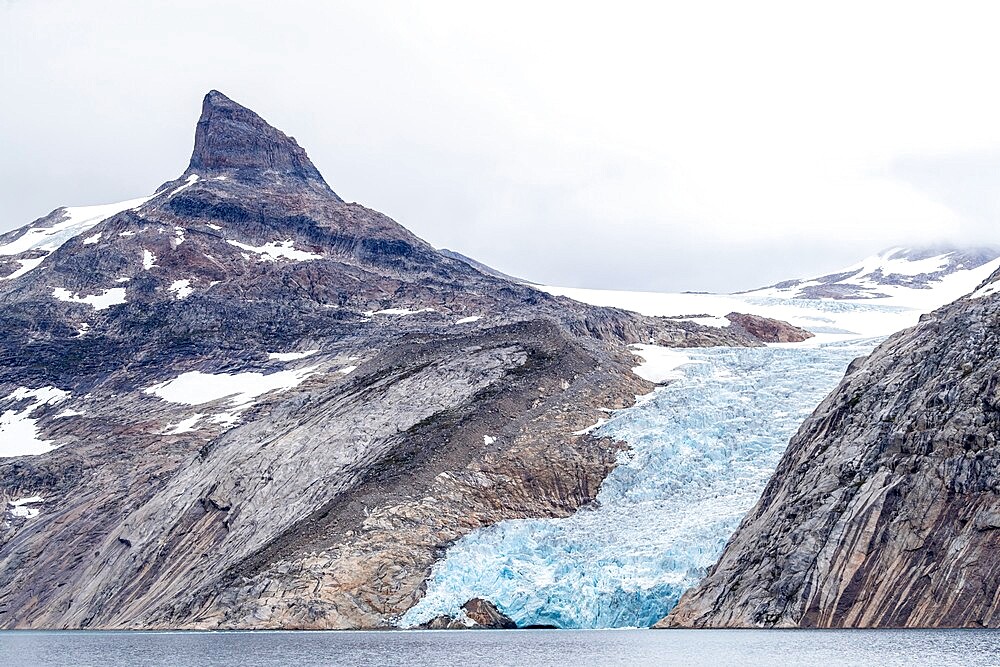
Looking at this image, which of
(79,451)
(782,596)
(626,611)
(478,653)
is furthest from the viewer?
(79,451)

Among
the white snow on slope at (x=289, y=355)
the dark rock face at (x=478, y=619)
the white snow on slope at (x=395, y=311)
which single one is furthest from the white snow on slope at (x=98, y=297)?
the dark rock face at (x=478, y=619)

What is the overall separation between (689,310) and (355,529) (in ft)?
376

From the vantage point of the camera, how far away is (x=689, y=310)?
18612 cm

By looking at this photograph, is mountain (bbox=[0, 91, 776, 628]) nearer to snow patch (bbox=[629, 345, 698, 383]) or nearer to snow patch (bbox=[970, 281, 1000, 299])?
snow patch (bbox=[629, 345, 698, 383])

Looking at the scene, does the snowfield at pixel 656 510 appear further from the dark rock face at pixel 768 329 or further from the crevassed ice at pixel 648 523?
the dark rock face at pixel 768 329

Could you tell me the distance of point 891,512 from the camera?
59688 millimetres

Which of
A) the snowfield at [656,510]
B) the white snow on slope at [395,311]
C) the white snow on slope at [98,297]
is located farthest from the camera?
the white snow on slope at [98,297]

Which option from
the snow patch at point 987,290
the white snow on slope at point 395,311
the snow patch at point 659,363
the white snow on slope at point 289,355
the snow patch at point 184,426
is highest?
the white snow on slope at point 395,311

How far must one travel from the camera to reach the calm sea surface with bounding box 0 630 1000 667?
47531 mm

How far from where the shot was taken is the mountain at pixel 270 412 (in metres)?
80.4

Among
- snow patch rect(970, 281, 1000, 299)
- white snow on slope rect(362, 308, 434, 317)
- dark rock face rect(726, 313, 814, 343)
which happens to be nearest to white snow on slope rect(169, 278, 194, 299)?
white snow on slope rect(362, 308, 434, 317)

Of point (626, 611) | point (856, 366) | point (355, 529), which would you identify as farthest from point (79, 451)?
point (856, 366)

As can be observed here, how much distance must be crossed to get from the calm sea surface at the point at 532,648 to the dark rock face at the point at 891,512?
1.41 meters

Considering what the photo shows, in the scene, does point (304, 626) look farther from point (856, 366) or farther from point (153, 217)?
point (153, 217)
